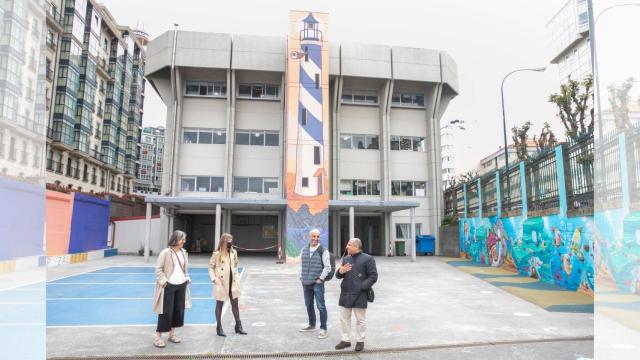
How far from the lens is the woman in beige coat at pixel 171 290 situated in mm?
5867

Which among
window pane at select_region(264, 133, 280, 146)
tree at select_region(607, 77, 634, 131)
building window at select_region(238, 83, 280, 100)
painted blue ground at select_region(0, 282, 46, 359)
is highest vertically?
building window at select_region(238, 83, 280, 100)

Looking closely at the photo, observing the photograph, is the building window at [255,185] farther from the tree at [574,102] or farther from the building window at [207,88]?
the tree at [574,102]

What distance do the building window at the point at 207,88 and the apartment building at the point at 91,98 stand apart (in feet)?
38.4

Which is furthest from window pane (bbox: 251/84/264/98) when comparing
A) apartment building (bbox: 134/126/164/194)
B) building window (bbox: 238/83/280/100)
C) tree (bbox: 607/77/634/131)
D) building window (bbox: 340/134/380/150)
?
apartment building (bbox: 134/126/164/194)

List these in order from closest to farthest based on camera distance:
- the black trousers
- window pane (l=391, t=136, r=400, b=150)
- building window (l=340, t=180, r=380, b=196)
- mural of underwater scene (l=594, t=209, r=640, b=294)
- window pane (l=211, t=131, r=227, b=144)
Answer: the black trousers → mural of underwater scene (l=594, t=209, r=640, b=294) → window pane (l=211, t=131, r=227, b=144) → building window (l=340, t=180, r=380, b=196) → window pane (l=391, t=136, r=400, b=150)

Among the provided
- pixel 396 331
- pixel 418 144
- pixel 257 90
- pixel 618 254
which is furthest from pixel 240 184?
pixel 618 254

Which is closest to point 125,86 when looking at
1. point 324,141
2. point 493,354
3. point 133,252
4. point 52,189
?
point 133,252

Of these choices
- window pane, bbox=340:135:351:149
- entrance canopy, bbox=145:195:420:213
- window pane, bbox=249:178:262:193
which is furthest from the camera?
window pane, bbox=340:135:351:149

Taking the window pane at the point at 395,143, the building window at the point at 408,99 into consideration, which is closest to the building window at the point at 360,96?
the building window at the point at 408,99

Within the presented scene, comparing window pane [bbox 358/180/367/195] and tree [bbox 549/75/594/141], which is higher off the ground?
tree [bbox 549/75/594/141]

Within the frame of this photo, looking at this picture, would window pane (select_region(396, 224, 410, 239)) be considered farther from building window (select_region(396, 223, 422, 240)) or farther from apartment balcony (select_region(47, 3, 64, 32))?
→ apartment balcony (select_region(47, 3, 64, 32))

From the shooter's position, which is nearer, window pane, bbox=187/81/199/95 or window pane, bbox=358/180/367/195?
window pane, bbox=187/81/199/95

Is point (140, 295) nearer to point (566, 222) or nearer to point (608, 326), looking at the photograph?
point (608, 326)

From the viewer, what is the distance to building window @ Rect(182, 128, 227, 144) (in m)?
26.1
